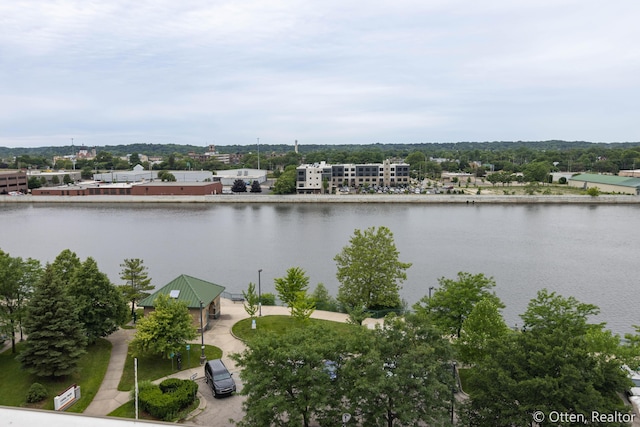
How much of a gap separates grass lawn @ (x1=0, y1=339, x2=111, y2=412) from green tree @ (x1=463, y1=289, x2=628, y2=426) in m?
10.4

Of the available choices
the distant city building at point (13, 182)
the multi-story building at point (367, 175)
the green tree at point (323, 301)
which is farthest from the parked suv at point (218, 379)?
the distant city building at point (13, 182)

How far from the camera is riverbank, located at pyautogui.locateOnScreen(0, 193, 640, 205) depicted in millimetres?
66438

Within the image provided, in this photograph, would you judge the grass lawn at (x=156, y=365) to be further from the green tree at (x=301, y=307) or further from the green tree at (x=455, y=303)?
the green tree at (x=455, y=303)

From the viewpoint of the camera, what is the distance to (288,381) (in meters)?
10.1

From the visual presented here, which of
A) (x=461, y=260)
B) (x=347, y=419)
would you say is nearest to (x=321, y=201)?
(x=461, y=260)

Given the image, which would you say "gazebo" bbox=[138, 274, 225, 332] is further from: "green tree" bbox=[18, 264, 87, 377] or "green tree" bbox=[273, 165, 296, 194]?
"green tree" bbox=[273, 165, 296, 194]

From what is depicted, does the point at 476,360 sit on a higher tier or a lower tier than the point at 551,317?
lower

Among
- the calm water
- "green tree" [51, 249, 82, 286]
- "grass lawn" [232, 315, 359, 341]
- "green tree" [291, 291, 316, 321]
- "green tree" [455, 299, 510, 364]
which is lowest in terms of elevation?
the calm water

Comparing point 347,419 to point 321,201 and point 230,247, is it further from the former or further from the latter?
point 321,201

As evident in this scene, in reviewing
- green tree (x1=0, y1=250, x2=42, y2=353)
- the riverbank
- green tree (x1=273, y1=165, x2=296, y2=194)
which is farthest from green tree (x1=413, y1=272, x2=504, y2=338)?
green tree (x1=273, y1=165, x2=296, y2=194)

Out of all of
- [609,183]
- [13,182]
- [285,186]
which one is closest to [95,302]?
[285,186]

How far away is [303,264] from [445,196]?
41.4 meters

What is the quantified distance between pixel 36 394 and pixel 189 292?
263 inches

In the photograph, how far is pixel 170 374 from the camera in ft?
49.2
